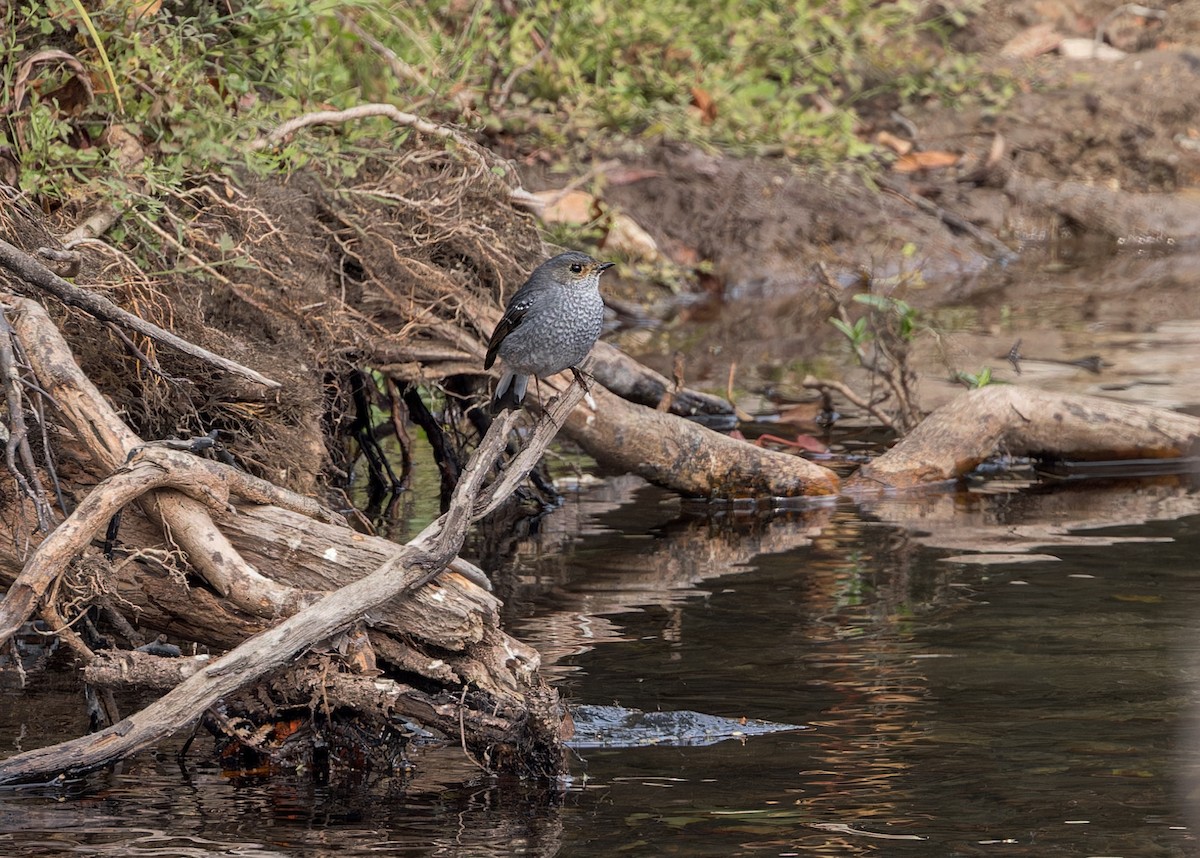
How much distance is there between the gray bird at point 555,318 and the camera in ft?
19.4

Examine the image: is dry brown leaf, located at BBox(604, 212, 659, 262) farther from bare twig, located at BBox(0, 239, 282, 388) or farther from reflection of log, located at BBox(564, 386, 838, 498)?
bare twig, located at BBox(0, 239, 282, 388)

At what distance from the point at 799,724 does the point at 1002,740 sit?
1.99 feet

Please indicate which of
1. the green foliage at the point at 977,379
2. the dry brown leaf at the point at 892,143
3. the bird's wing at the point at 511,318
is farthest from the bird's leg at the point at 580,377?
the dry brown leaf at the point at 892,143

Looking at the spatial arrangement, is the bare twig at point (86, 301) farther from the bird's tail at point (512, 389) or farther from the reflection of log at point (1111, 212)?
the reflection of log at point (1111, 212)

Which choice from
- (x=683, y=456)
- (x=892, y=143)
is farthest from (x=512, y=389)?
(x=892, y=143)

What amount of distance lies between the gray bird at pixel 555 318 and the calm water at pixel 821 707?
40.9 inches

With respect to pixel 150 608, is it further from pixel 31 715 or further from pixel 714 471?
pixel 714 471

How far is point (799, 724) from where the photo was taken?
5.25m

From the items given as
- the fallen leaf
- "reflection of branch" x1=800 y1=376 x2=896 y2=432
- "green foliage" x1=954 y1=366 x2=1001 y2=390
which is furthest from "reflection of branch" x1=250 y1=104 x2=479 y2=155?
the fallen leaf

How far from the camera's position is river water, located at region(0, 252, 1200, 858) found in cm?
445

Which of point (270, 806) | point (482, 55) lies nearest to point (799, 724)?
point (270, 806)

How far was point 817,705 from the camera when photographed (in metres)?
5.43

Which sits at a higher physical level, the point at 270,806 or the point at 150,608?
the point at 150,608

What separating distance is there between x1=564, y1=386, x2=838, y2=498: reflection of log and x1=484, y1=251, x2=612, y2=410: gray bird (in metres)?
1.75
